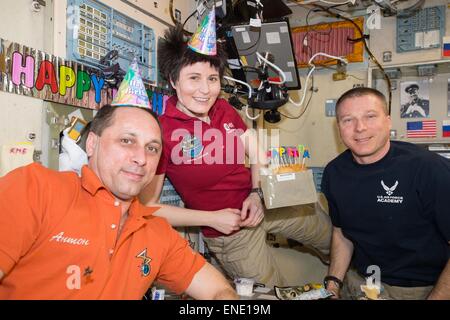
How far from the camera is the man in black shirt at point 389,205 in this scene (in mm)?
1854

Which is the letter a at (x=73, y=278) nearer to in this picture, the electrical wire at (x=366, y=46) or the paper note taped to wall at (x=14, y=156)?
the paper note taped to wall at (x=14, y=156)

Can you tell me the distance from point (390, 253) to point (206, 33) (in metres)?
1.50

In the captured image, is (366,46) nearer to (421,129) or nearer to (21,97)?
(421,129)

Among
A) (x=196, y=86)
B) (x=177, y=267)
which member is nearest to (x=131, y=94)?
(x=196, y=86)

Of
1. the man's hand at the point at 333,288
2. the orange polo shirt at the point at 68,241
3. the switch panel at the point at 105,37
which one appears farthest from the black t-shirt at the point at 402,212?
the switch panel at the point at 105,37

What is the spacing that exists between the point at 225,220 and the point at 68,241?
1.01 m

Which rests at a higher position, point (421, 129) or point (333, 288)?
point (421, 129)

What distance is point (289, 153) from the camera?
7.13ft

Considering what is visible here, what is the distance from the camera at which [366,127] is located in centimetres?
200

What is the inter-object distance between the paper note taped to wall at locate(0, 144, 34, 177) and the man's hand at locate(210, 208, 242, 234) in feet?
3.21

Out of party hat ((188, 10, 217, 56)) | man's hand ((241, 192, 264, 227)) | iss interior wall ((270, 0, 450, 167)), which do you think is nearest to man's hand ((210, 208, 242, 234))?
man's hand ((241, 192, 264, 227))

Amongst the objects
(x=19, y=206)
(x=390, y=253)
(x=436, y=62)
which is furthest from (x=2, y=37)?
(x=436, y=62)
